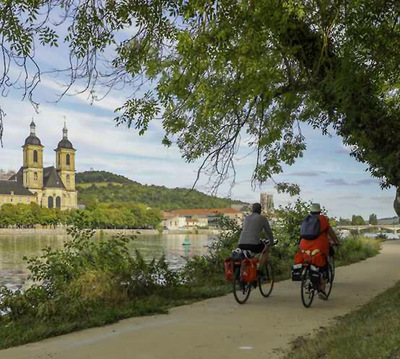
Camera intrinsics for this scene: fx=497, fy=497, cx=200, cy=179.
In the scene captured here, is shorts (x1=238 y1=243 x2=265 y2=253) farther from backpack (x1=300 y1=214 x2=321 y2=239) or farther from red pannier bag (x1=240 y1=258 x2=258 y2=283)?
backpack (x1=300 y1=214 x2=321 y2=239)

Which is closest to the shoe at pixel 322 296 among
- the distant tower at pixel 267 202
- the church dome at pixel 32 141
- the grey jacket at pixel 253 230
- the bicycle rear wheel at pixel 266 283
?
the bicycle rear wheel at pixel 266 283

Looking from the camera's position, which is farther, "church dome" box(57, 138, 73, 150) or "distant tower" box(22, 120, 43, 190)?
"church dome" box(57, 138, 73, 150)

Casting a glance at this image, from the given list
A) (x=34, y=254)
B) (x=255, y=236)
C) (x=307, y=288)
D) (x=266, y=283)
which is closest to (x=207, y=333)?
(x=307, y=288)

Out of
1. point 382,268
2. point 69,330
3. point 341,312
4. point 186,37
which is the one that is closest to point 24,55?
point 186,37

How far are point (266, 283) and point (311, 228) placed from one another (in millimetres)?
1521

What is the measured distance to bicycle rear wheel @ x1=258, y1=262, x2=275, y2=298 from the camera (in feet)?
28.6

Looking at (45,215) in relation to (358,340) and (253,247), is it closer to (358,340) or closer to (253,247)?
(253,247)

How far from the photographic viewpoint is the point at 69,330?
6.03 metres

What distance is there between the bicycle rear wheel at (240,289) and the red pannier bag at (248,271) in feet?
0.31

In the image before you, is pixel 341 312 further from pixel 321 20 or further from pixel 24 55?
pixel 24 55

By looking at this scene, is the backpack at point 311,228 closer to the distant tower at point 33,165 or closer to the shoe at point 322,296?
the shoe at point 322,296

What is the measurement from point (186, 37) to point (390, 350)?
4522 millimetres

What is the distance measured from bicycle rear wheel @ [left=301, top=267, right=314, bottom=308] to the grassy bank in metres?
0.98

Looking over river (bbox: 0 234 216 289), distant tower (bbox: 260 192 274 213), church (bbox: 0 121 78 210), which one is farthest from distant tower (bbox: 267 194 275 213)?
church (bbox: 0 121 78 210)
